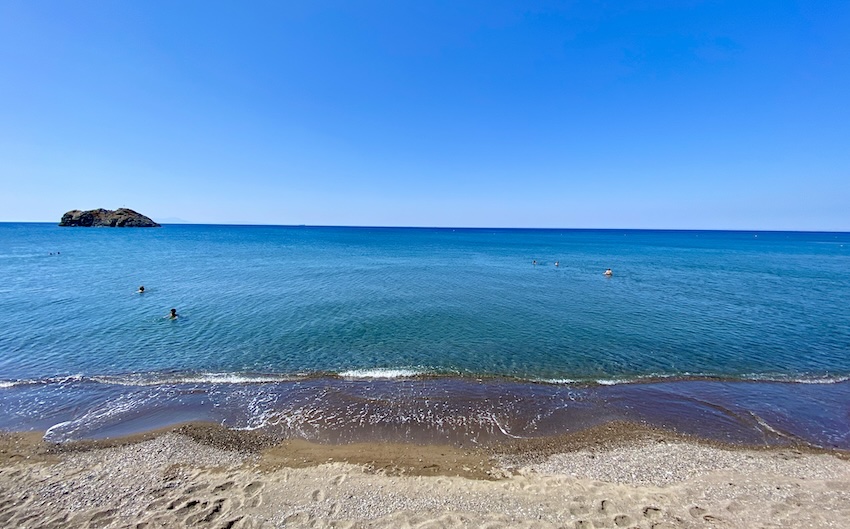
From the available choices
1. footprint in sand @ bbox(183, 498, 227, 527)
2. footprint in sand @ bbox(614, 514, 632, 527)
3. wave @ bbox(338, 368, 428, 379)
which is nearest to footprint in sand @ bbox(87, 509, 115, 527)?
footprint in sand @ bbox(183, 498, 227, 527)

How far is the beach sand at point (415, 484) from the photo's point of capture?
7.97 m

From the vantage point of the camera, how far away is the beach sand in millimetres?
7969

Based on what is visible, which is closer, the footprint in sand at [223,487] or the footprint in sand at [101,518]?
the footprint in sand at [101,518]

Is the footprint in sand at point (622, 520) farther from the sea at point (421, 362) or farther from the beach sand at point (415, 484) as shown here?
the sea at point (421, 362)

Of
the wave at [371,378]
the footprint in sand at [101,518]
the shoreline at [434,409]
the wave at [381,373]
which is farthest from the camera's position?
the wave at [381,373]

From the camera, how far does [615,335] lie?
22.2 m

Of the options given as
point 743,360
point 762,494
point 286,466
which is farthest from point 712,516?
point 743,360

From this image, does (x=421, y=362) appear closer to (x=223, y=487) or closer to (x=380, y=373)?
(x=380, y=373)

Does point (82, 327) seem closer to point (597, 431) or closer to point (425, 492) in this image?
point (425, 492)

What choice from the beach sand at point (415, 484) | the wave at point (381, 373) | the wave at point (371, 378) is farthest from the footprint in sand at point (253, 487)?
the wave at point (381, 373)

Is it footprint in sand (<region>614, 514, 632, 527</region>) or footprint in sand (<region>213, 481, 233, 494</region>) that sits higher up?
footprint in sand (<region>614, 514, 632, 527</region>)

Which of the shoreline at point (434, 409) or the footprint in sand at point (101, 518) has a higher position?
the footprint in sand at point (101, 518)

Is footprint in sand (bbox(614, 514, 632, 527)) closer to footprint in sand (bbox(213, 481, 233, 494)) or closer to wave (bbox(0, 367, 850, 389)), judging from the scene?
wave (bbox(0, 367, 850, 389))

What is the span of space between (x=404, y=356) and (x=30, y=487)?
13.6m
